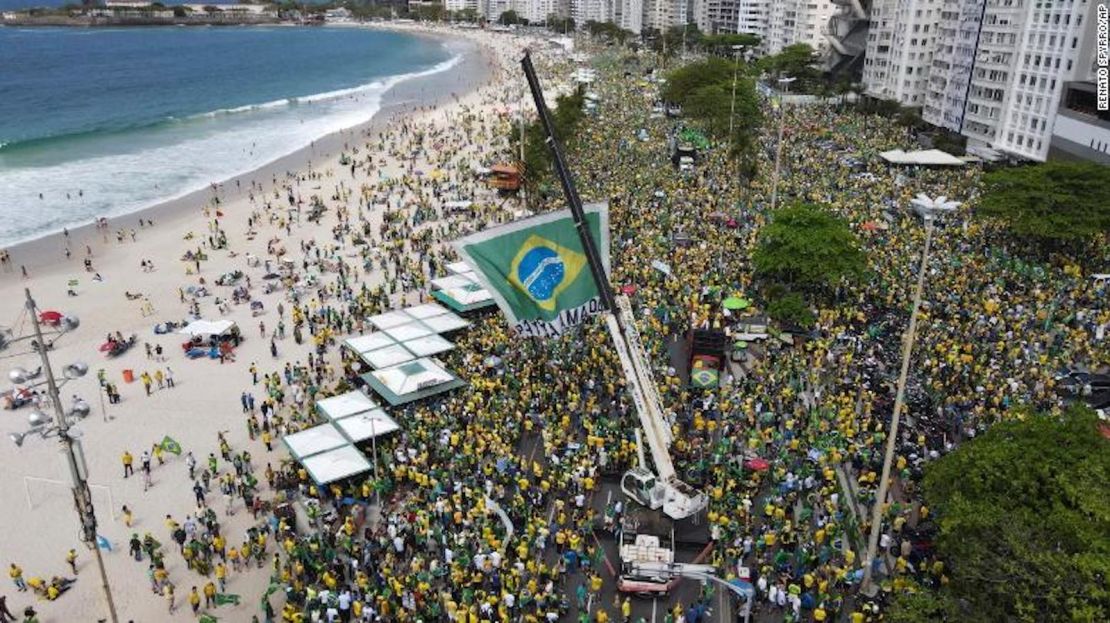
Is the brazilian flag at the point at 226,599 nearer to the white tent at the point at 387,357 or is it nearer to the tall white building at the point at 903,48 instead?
the white tent at the point at 387,357

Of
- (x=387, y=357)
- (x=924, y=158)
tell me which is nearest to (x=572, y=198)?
(x=387, y=357)

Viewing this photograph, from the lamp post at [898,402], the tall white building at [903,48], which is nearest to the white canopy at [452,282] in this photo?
the lamp post at [898,402]

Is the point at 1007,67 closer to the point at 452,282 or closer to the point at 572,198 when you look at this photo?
the point at 452,282

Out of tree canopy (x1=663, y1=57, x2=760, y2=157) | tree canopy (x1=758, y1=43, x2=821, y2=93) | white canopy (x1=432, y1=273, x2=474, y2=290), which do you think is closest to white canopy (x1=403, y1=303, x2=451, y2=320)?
white canopy (x1=432, y1=273, x2=474, y2=290)

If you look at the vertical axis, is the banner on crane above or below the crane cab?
above

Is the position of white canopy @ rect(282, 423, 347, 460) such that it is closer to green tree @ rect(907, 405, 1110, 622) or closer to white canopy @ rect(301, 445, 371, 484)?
white canopy @ rect(301, 445, 371, 484)

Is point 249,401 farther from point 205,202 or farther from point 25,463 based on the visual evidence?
point 205,202
